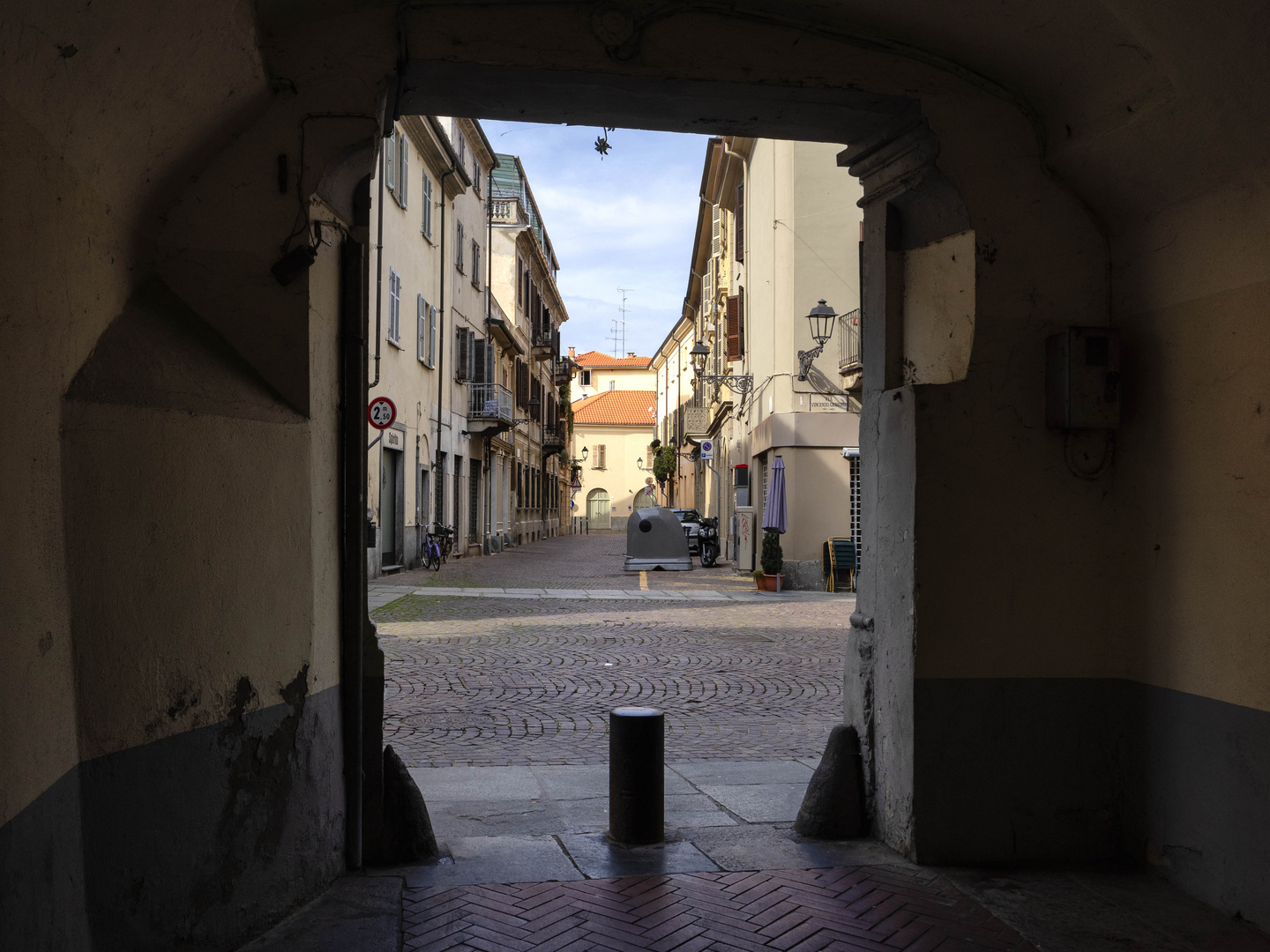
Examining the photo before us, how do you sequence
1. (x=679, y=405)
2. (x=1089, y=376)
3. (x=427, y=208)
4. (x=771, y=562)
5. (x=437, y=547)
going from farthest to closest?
(x=679, y=405) → (x=427, y=208) → (x=437, y=547) → (x=771, y=562) → (x=1089, y=376)

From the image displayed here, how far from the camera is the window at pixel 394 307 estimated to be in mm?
21516

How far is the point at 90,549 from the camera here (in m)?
3.05

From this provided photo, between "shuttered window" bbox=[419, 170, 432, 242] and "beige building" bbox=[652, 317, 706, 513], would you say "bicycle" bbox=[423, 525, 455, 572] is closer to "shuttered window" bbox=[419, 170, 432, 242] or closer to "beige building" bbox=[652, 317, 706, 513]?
"shuttered window" bbox=[419, 170, 432, 242]

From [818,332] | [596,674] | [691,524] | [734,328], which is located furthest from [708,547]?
[596,674]

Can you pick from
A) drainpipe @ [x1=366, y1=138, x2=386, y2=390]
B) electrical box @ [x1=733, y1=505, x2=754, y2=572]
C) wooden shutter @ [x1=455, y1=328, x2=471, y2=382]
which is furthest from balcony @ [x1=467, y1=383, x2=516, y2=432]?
drainpipe @ [x1=366, y1=138, x2=386, y2=390]

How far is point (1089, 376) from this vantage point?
444 cm

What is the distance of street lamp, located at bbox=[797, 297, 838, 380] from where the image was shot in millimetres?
17922

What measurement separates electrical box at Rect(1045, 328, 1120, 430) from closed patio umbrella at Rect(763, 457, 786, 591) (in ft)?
47.1

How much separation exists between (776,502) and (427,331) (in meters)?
10.5

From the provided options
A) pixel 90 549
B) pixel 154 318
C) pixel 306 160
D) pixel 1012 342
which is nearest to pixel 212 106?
pixel 306 160

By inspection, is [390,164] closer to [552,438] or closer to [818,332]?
[818,332]

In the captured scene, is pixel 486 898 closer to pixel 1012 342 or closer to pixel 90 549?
pixel 90 549

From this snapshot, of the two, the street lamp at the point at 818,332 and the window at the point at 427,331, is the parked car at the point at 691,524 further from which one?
the street lamp at the point at 818,332

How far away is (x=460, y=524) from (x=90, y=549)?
2758cm
